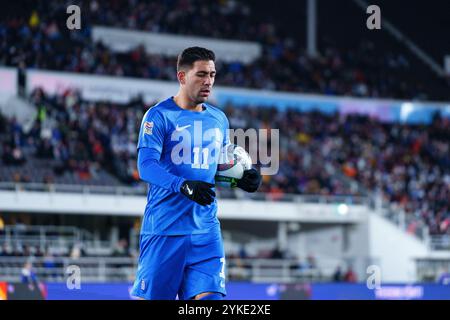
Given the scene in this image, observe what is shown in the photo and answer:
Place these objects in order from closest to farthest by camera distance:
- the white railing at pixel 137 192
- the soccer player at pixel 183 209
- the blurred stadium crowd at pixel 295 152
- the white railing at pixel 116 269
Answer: the soccer player at pixel 183 209 → the white railing at pixel 116 269 → the white railing at pixel 137 192 → the blurred stadium crowd at pixel 295 152

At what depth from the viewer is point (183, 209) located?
597 cm

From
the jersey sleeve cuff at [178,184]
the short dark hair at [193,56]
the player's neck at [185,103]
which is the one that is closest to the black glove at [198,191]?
the jersey sleeve cuff at [178,184]

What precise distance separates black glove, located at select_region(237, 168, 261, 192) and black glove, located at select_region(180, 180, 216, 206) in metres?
0.33

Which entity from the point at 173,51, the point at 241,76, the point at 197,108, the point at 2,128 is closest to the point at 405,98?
the point at 241,76

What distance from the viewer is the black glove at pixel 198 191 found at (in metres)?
5.63

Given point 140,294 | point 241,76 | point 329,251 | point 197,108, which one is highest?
point 241,76

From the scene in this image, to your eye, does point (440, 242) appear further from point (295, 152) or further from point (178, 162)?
point (178, 162)

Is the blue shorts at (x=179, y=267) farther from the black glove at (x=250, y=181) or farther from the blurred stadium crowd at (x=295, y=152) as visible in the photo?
the blurred stadium crowd at (x=295, y=152)

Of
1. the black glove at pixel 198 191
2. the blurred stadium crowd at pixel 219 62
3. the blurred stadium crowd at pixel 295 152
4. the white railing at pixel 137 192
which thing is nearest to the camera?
the black glove at pixel 198 191

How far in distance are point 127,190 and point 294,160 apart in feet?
19.5

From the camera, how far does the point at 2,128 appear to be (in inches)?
1065

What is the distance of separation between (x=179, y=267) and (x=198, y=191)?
23.3 inches
